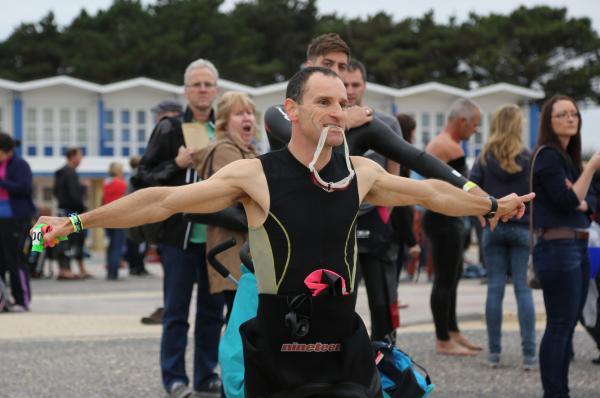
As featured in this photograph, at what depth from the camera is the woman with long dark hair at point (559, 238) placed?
20.9 feet

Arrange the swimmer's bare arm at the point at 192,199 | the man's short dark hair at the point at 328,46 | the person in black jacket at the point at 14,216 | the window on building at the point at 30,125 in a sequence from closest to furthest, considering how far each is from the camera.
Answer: the swimmer's bare arm at the point at 192,199 → the man's short dark hair at the point at 328,46 → the person in black jacket at the point at 14,216 → the window on building at the point at 30,125

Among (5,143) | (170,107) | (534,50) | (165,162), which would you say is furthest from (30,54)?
(165,162)

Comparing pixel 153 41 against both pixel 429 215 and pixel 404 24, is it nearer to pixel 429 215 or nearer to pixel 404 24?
pixel 404 24

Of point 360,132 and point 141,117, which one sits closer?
point 360,132

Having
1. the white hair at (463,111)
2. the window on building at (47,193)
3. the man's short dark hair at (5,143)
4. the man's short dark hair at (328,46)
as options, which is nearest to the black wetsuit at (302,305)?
the man's short dark hair at (328,46)

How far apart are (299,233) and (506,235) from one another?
4.85 metres

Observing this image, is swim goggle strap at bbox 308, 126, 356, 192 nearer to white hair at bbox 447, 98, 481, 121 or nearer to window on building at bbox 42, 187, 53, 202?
white hair at bbox 447, 98, 481, 121

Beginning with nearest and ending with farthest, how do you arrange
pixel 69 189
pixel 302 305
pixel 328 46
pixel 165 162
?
pixel 302 305, pixel 328 46, pixel 165 162, pixel 69 189

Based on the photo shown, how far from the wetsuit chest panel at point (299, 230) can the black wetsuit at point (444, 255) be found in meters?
4.84

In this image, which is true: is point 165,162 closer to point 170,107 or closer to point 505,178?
point 170,107

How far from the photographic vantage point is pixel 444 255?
8906 millimetres

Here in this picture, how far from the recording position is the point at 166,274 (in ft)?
23.3

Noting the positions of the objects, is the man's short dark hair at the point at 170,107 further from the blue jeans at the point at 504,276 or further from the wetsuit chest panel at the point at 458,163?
the blue jeans at the point at 504,276

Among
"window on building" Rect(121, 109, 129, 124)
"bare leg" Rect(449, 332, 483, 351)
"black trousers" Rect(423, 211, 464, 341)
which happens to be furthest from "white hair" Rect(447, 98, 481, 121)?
"window on building" Rect(121, 109, 129, 124)
